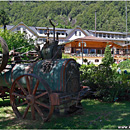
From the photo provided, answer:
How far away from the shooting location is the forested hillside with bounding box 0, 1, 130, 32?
306 feet

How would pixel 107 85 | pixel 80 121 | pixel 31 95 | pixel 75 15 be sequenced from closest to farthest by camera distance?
pixel 31 95
pixel 80 121
pixel 107 85
pixel 75 15

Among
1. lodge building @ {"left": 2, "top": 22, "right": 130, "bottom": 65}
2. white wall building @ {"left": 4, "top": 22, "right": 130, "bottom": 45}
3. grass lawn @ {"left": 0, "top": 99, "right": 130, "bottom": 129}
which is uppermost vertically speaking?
white wall building @ {"left": 4, "top": 22, "right": 130, "bottom": 45}

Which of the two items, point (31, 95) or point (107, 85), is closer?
point (31, 95)

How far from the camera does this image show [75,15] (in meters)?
132

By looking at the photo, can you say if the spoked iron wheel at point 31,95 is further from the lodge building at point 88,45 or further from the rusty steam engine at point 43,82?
the lodge building at point 88,45

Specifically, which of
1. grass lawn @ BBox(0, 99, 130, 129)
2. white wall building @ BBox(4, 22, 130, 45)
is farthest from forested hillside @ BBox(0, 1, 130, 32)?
grass lawn @ BBox(0, 99, 130, 129)

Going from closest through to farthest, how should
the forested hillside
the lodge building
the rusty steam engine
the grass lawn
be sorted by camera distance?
the grass lawn, the rusty steam engine, the lodge building, the forested hillside

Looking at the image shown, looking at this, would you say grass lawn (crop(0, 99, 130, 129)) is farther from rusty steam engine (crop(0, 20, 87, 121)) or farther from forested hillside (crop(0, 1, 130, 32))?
forested hillside (crop(0, 1, 130, 32))

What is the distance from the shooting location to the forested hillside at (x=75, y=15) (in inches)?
3669

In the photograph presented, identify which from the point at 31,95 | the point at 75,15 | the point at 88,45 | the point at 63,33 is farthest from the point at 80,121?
the point at 75,15

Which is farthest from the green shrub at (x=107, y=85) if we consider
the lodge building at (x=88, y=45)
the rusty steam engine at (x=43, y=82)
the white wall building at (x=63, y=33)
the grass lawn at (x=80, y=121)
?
the white wall building at (x=63, y=33)

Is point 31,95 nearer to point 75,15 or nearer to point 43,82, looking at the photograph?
point 43,82

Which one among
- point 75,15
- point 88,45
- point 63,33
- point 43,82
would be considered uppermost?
point 75,15

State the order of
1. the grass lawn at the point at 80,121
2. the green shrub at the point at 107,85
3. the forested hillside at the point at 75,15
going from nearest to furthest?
the grass lawn at the point at 80,121 → the green shrub at the point at 107,85 → the forested hillside at the point at 75,15
